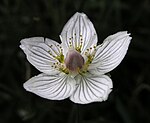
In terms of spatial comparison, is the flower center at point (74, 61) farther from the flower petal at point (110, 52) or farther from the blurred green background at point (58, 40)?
the blurred green background at point (58, 40)

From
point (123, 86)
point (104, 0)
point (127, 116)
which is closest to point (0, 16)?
point (104, 0)

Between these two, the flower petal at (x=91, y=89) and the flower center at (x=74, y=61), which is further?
the flower center at (x=74, y=61)

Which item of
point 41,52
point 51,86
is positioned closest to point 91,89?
point 51,86

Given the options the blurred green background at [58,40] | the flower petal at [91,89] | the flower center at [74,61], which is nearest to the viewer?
the flower petal at [91,89]

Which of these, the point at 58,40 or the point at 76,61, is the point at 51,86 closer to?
the point at 76,61

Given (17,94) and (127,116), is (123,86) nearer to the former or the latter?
(127,116)

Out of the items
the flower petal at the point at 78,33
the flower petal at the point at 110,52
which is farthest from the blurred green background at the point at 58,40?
the flower petal at the point at 110,52

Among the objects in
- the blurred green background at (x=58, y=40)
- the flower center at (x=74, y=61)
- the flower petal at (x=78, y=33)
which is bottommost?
the blurred green background at (x=58, y=40)
